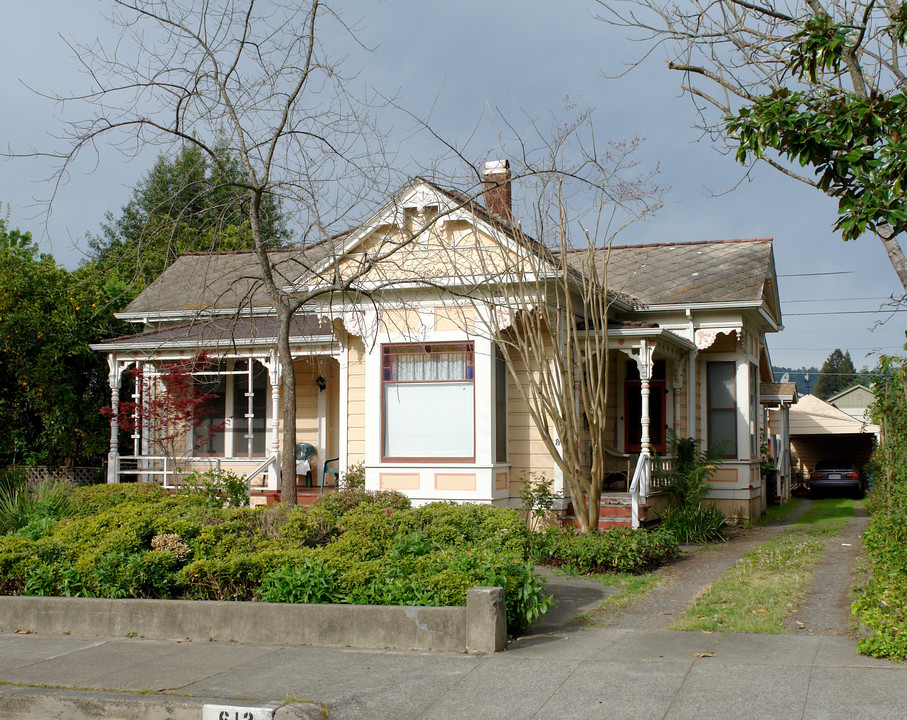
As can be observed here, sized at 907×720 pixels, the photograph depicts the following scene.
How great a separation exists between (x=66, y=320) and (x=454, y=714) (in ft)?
48.9

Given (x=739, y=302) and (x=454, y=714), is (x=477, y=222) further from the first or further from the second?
(x=454, y=714)

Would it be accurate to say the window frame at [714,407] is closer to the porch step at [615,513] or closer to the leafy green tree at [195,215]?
the porch step at [615,513]

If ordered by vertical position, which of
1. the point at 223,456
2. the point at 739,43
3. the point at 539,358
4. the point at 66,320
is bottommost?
the point at 223,456

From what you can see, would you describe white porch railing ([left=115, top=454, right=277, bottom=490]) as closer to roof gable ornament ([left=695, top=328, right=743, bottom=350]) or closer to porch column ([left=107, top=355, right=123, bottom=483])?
porch column ([left=107, top=355, right=123, bottom=483])

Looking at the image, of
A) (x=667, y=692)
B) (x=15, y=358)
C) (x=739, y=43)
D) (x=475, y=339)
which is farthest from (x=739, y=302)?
(x=15, y=358)

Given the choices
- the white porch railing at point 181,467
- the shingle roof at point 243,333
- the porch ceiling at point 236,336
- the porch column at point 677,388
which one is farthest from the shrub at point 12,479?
the porch column at point 677,388

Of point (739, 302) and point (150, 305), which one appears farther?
point (150, 305)

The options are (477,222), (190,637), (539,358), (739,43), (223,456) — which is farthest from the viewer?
(223,456)

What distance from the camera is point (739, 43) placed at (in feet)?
31.4

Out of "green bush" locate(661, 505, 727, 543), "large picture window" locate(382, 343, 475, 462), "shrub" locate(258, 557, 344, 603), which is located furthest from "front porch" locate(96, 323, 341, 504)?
"shrub" locate(258, 557, 344, 603)

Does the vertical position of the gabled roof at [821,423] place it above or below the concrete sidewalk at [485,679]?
above

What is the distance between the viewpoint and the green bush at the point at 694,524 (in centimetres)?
1452

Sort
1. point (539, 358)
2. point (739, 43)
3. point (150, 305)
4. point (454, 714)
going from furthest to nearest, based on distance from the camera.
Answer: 1. point (150, 305)
2. point (539, 358)
3. point (739, 43)
4. point (454, 714)

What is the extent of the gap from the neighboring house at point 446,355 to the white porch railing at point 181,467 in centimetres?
5
